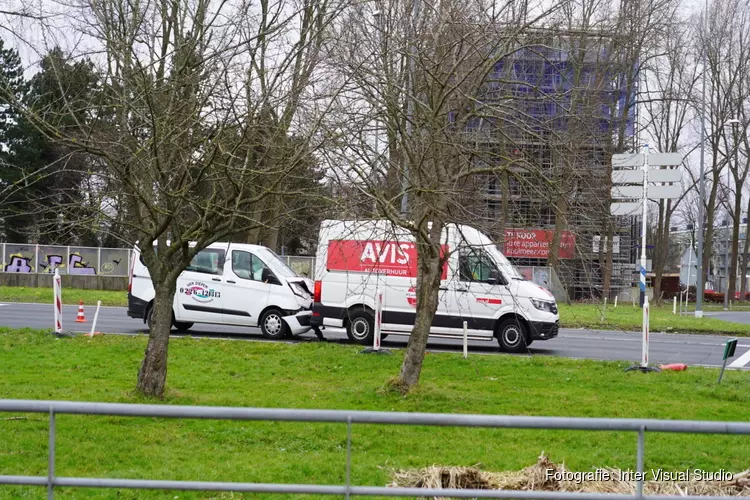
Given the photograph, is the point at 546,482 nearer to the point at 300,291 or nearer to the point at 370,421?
the point at 370,421

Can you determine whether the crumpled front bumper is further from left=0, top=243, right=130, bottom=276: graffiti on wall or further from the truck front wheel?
left=0, top=243, right=130, bottom=276: graffiti on wall

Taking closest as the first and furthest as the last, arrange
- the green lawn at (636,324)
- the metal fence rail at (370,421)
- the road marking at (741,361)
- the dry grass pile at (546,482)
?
the metal fence rail at (370,421)
the dry grass pile at (546,482)
the road marking at (741,361)
the green lawn at (636,324)

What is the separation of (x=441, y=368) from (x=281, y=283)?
5281mm

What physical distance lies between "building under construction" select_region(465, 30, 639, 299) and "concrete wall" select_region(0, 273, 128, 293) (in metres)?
27.8

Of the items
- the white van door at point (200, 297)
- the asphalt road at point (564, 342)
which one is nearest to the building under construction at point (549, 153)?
the asphalt road at point (564, 342)

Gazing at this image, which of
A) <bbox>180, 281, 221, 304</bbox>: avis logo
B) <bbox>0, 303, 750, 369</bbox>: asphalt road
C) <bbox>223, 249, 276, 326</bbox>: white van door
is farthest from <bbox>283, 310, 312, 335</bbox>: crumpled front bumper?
<bbox>180, 281, 221, 304</bbox>: avis logo

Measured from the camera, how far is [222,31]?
945 centimetres

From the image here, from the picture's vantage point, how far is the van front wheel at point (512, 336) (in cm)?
1736

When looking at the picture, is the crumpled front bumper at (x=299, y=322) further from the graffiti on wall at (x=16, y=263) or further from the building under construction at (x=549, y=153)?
the graffiti on wall at (x=16, y=263)

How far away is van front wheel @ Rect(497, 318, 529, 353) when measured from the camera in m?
17.4

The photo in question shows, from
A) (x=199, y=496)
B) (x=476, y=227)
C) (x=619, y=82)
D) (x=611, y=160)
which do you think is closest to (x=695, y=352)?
(x=619, y=82)

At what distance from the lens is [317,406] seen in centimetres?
1045

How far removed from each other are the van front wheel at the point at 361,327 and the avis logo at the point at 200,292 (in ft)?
9.62

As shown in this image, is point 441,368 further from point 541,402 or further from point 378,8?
point 378,8
